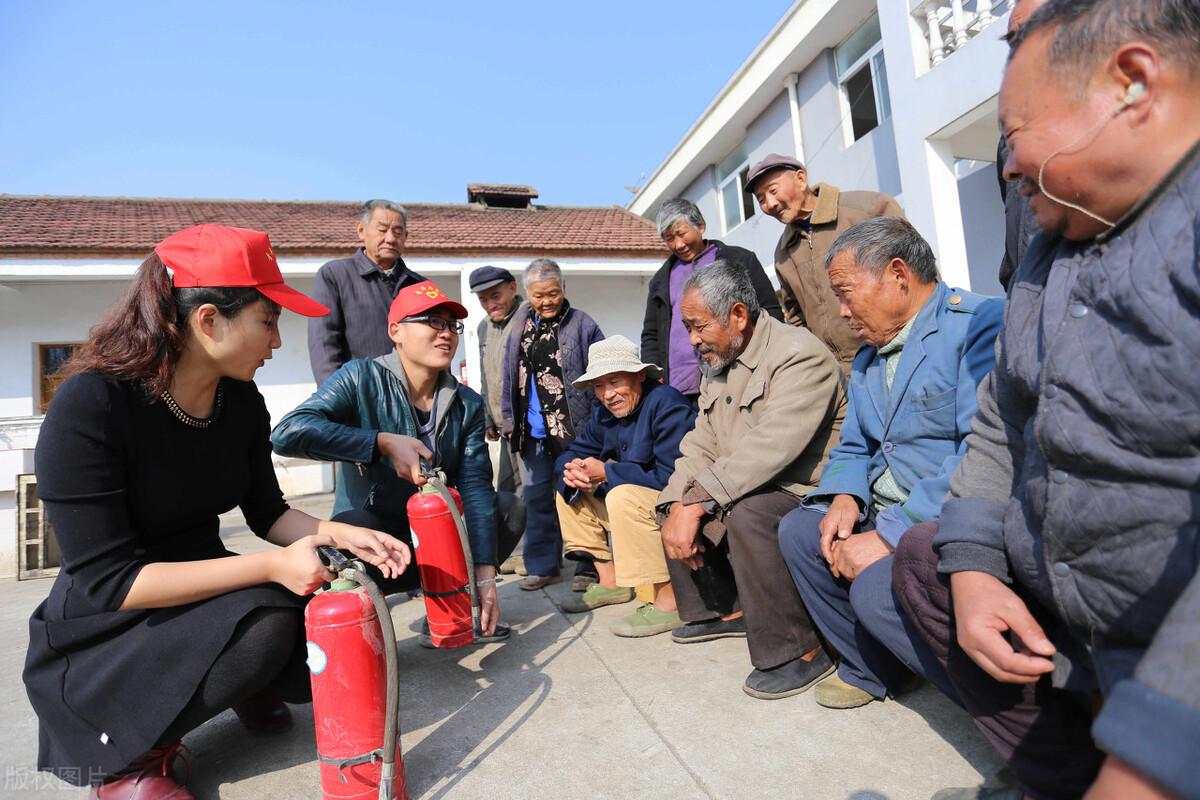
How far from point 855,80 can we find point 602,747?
9.65m

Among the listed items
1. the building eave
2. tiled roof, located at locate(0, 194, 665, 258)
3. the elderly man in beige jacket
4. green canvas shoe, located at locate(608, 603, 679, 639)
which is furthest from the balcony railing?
green canvas shoe, located at locate(608, 603, 679, 639)

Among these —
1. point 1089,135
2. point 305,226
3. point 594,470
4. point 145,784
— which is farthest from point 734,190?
Answer: point 145,784

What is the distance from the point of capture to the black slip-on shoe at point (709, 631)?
286 cm

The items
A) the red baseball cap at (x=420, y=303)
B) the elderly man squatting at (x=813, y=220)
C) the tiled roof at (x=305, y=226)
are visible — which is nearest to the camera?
the red baseball cap at (x=420, y=303)

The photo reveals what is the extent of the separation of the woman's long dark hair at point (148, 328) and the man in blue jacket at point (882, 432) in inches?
76.0

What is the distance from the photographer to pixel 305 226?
12258 millimetres

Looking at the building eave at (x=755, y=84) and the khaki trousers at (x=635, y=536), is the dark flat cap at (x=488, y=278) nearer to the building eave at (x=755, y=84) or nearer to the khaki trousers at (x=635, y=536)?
the khaki trousers at (x=635, y=536)

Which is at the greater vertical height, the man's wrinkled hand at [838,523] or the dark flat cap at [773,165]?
the dark flat cap at [773,165]

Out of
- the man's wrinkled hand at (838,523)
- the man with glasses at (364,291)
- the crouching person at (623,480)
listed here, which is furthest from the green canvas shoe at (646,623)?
the man with glasses at (364,291)

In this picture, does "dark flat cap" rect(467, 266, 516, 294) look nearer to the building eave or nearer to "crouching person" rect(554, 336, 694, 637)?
"crouching person" rect(554, 336, 694, 637)

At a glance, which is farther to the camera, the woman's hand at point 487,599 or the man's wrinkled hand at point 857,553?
the woman's hand at point 487,599

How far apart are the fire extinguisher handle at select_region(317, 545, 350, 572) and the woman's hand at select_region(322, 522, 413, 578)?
175 mm

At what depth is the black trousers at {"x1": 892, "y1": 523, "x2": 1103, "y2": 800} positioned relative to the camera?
1.41 m

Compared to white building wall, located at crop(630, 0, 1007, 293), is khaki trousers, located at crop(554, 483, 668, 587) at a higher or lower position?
lower
